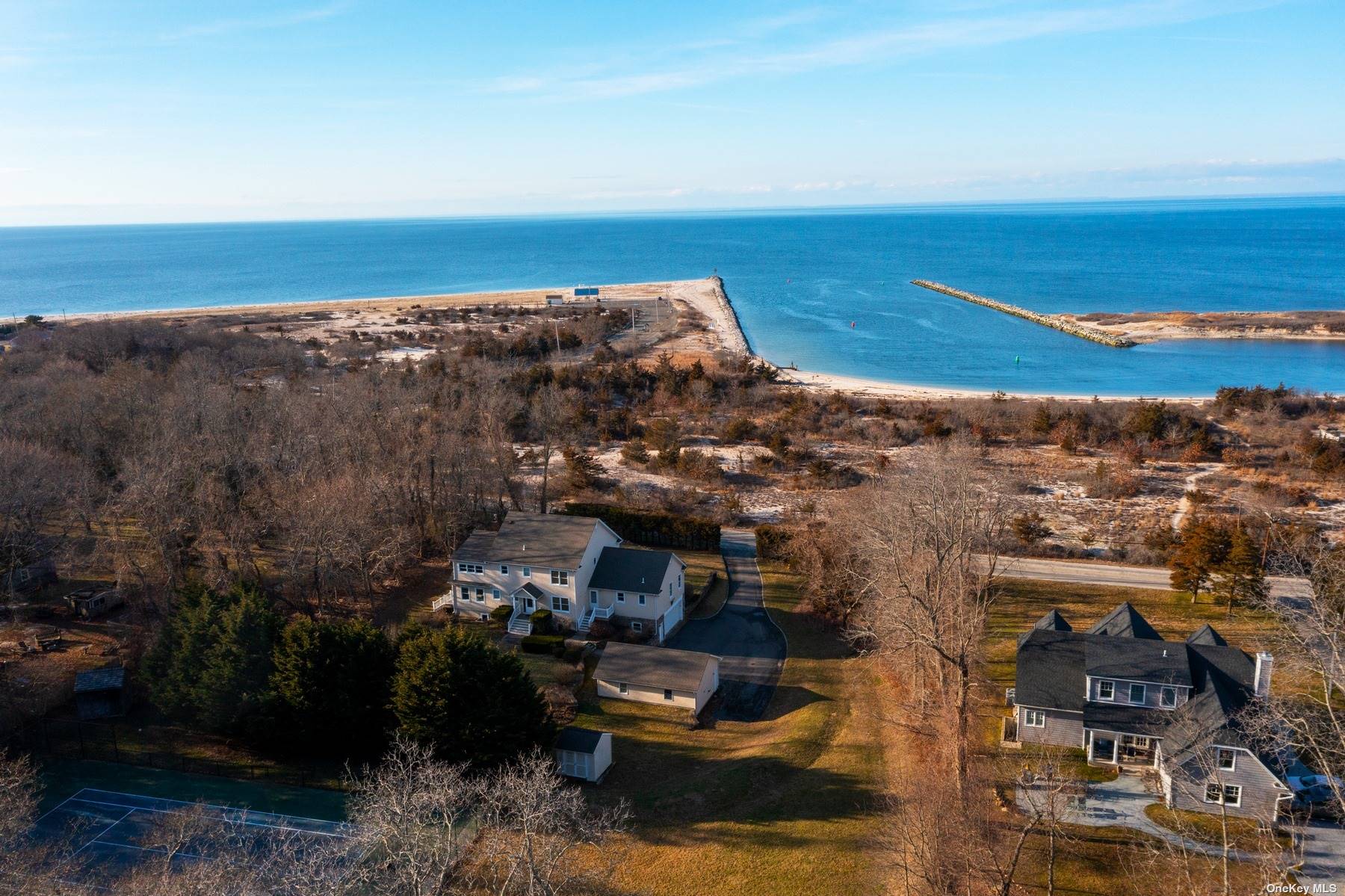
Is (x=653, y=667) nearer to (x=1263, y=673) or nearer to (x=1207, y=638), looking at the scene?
(x=1207, y=638)

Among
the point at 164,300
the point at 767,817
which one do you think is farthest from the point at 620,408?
the point at 164,300

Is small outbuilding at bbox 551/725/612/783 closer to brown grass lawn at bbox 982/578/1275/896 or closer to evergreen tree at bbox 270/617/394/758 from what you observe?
evergreen tree at bbox 270/617/394/758

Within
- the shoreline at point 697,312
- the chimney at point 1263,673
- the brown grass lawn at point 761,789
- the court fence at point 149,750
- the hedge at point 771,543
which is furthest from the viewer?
the shoreline at point 697,312

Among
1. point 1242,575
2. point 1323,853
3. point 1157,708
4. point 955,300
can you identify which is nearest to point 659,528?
point 1157,708

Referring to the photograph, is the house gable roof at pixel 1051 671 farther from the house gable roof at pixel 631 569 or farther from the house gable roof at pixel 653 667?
the house gable roof at pixel 631 569

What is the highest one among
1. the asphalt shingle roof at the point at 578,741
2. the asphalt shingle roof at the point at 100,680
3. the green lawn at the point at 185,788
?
the asphalt shingle roof at the point at 100,680

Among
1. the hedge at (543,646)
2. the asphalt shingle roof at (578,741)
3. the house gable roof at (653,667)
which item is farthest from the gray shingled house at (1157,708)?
the hedge at (543,646)
